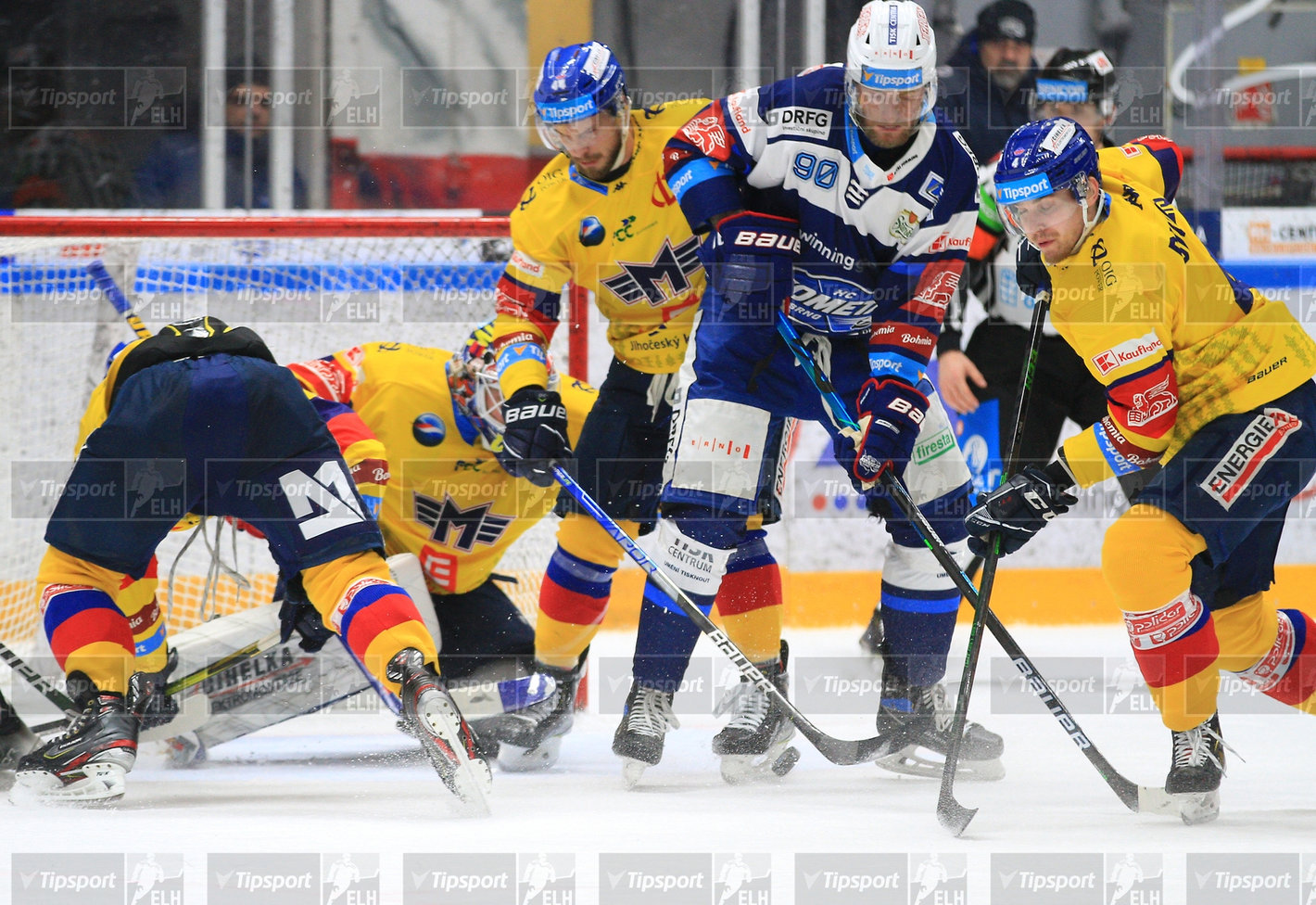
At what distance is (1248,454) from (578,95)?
1.38 meters

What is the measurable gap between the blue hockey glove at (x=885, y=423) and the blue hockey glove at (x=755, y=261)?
25cm

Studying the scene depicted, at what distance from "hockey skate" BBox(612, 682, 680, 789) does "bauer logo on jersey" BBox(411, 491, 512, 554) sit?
25.2 inches

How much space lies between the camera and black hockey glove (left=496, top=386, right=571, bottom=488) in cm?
282

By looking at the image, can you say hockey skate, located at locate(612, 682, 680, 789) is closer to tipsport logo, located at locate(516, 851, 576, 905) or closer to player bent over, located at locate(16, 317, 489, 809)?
player bent over, located at locate(16, 317, 489, 809)

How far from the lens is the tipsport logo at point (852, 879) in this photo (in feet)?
6.21

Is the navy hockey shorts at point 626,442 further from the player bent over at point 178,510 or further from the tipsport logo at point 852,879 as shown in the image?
the tipsport logo at point 852,879

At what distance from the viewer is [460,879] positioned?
76.2 inches

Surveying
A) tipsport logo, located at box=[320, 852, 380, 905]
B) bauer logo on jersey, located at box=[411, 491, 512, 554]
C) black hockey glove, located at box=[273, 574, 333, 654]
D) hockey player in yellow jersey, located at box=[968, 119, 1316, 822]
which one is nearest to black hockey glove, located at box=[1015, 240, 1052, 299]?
hockey player in yellow jersey, located at box=[968, 119, 1316, 822]

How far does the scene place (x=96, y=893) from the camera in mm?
1901

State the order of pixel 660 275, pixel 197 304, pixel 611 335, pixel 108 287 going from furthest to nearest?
pixel 197 304, pixel 108 287, pixel 611 335, pixel 660 275

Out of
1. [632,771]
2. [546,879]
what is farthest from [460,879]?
[632,771]

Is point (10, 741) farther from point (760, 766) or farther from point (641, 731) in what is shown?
point (760, 766)

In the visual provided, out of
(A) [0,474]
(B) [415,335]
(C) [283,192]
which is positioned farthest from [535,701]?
(C) [283,192]

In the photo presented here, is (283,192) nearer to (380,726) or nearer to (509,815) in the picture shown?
(380,726)
